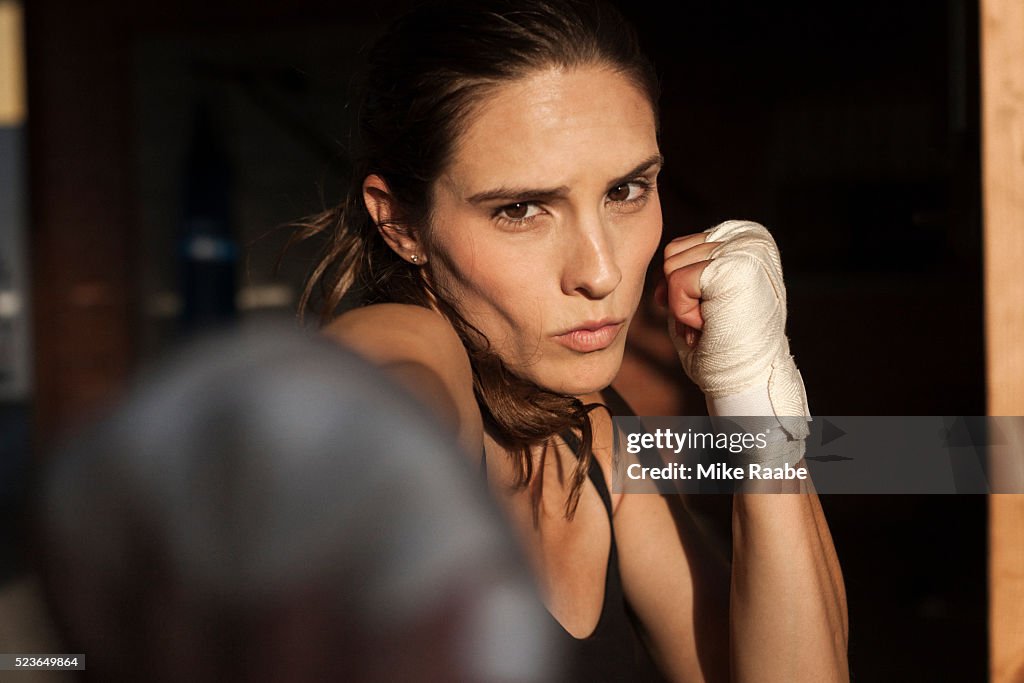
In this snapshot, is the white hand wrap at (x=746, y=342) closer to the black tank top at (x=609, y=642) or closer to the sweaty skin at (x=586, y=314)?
the sweaty skin at (x=586, y=314)

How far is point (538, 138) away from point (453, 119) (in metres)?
0.06

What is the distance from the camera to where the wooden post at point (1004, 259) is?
0.57 metres

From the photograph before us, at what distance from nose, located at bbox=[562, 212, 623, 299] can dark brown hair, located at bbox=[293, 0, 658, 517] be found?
0.08 m

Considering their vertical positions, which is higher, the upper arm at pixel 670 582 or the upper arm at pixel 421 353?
the upper arm at pixel 421 353

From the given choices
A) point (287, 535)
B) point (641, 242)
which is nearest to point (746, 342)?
point (641, 242)

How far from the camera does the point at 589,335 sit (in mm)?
579

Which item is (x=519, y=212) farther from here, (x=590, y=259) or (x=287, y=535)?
(x=287, y=535)

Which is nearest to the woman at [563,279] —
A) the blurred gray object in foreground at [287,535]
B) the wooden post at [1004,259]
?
the wooden post at [1004,259]

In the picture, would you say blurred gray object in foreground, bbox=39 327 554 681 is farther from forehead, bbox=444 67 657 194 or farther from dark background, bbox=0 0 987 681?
dark background, bbox=0 0 987 681

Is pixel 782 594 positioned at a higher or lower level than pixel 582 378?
lower

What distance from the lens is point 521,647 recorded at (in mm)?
225

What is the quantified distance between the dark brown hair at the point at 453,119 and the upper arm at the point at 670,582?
62mm

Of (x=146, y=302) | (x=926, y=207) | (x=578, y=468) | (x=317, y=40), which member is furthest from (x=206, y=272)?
(x=926, y=207)

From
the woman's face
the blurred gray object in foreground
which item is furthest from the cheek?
the blurred gray object in foreground
